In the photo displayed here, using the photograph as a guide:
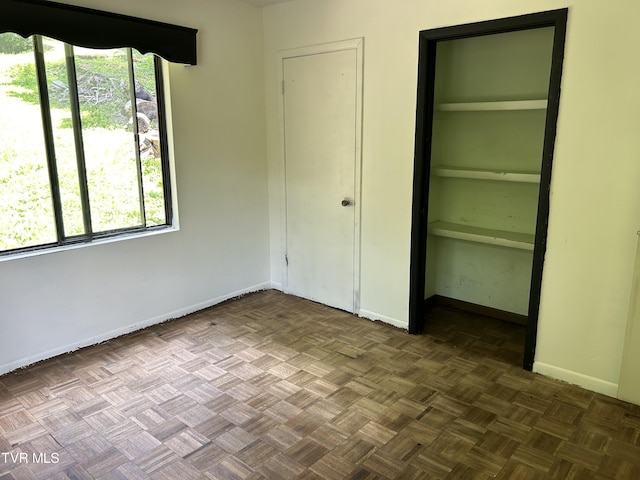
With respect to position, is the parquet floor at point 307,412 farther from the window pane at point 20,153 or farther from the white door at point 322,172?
the window pane at point 20,153

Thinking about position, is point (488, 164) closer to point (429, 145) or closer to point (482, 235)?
point (482, 235)

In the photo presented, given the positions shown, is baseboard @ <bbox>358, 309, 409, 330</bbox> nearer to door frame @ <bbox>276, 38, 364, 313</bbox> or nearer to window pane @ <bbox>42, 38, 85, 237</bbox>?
door frame @ <bbox>276, 38, 364, 313</bbox>

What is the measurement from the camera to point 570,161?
8.81 feet

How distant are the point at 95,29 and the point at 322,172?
1894 millimetres

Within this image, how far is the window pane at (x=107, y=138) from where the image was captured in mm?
3197

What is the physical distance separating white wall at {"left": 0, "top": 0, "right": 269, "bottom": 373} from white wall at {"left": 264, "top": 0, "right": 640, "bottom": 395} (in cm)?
87

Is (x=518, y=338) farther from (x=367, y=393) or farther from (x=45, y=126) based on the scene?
(x=45, y=126)

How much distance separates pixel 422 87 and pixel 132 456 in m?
2.77

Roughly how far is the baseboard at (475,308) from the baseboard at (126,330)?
1.56 meters

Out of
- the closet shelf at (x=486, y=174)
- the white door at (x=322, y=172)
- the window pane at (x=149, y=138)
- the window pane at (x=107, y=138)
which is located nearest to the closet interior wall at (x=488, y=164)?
the closet shelf at (x=486, y=174)

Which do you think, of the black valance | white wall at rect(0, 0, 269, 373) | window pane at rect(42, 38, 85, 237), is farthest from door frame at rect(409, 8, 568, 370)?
window pane at rect(42, 38, 85, 237)

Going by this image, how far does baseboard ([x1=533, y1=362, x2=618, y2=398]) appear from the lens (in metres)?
2.73

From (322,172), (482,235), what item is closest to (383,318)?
(482,235)

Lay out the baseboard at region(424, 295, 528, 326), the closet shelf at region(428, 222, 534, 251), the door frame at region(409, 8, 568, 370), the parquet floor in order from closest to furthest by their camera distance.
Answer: the parquet floor, the door frame at region(409, 8, 568, 370), the closet shelf at region(428, 222, 534, 251), the baseboard at region(424, 295, 528, 326)
